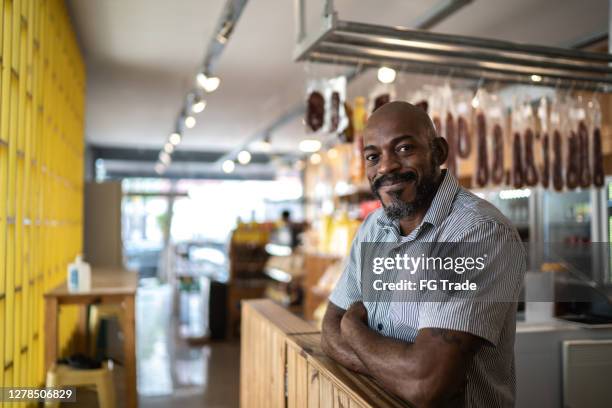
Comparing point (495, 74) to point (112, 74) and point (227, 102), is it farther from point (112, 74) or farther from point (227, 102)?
point (227, 102)

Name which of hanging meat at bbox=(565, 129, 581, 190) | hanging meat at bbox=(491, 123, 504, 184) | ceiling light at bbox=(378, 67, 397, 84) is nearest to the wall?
ceiling light at bbox=(378, 67, 397, 84)

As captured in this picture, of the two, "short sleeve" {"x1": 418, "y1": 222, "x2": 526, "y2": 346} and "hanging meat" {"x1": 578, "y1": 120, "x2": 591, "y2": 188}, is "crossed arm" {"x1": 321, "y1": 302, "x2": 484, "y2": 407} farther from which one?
"hanging meat" {"x1": 578, "y1": 120, "x2": 591, "y2": 188}

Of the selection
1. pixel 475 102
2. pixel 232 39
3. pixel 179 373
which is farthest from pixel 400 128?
pixel 179 373

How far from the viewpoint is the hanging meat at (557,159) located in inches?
144

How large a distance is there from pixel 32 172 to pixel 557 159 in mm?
3547

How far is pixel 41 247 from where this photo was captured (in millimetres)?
3840

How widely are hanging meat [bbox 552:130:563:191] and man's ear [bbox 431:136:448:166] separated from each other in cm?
238

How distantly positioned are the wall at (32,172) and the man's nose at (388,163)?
6.46 ft

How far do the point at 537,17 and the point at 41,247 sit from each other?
4711 millimetres

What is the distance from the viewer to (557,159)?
369 centimetres

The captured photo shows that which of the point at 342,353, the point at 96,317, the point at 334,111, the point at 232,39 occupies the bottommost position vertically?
the point at 96,317

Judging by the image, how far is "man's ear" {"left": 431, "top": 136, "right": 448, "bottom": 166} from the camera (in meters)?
1.64

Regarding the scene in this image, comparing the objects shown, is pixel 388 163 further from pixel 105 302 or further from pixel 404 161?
pixel 105 302

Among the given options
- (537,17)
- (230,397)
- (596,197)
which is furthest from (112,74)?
(596,197)
